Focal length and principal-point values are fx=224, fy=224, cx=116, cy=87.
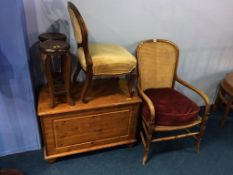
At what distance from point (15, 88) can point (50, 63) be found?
35cm

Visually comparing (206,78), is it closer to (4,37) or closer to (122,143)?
(122,143)

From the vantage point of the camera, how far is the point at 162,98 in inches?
77.0

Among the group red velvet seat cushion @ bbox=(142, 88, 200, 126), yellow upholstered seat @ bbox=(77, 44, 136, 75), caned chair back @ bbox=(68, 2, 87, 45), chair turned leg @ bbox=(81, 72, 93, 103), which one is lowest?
red velvet seat cushion @ bbox=(142, 88, 200, 126)

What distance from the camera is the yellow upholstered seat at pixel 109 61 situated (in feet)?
5.31

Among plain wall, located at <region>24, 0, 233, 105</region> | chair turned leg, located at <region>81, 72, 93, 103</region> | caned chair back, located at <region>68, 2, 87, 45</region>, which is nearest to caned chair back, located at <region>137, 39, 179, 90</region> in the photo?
plain wall, located at <region>24, 0, 233, 105</region>

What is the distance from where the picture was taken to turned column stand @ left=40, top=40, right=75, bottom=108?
148 cm

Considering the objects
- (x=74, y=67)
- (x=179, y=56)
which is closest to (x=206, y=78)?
(x=179, y=56)

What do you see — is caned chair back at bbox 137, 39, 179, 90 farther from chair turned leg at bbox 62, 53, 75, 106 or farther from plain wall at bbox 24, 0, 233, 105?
chair turned leg at bbox 62, 53, 75, 106

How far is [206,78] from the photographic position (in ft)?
8.51

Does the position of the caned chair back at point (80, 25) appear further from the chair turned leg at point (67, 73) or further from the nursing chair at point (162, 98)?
the nursing chair at point (162, 98)

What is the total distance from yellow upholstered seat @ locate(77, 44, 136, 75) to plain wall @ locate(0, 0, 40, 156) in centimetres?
44

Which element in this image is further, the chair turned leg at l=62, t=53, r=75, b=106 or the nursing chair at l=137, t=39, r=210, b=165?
the nursing chair at l=137, t=39, r=210, b=165

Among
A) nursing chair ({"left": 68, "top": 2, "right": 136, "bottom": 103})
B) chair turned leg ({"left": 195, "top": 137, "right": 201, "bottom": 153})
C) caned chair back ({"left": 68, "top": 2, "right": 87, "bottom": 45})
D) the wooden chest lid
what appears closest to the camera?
caned chair back ({"left": 68, "top": 2, "right": 87, "bottom": 45})

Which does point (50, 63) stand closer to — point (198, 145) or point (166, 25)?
point (166, 25)
